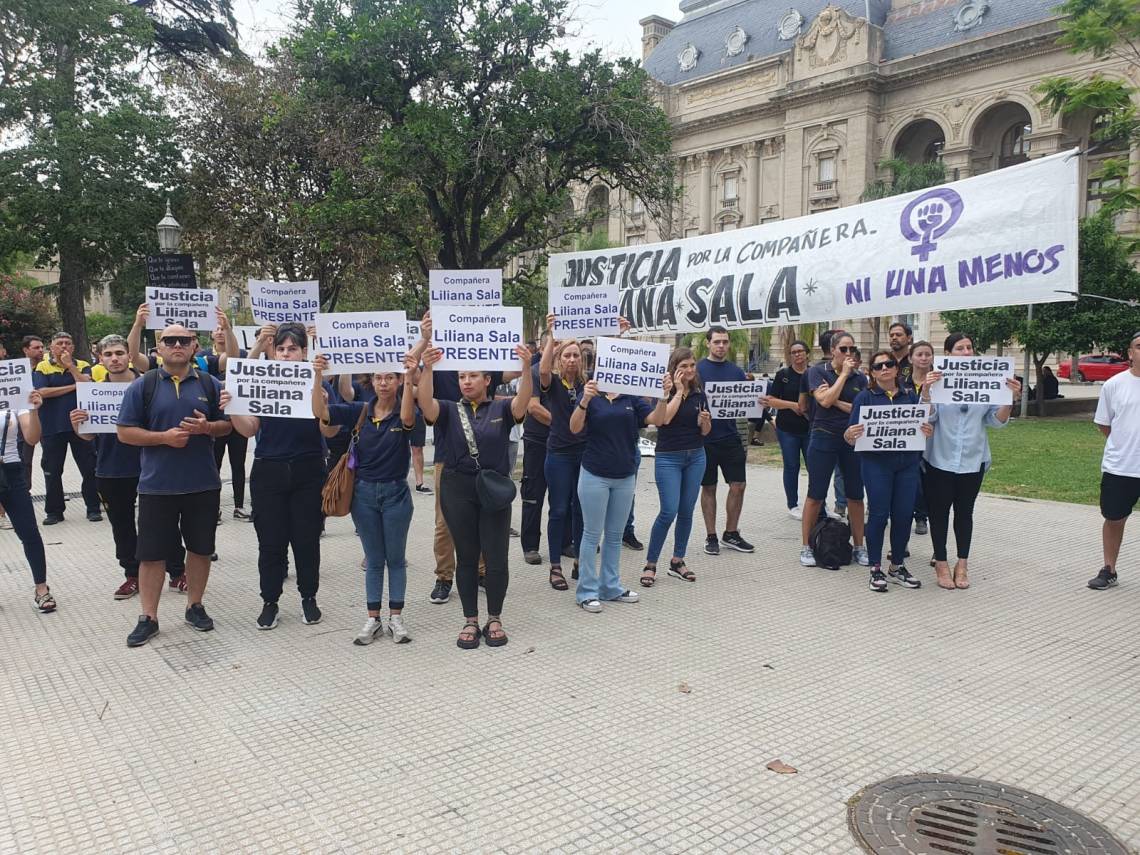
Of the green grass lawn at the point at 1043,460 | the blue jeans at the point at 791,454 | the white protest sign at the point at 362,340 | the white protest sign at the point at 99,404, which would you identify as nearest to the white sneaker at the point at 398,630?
the white protest sign at the point at 362,340

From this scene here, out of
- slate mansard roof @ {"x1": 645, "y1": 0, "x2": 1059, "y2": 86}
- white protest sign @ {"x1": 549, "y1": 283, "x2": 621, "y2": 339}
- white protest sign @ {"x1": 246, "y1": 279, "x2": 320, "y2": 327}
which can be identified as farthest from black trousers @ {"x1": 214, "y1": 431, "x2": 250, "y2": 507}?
slate mansard roof @ {"x1": 645, "y1": 0, "x2": 1059, "y2": 86}

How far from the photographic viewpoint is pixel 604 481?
6250mm

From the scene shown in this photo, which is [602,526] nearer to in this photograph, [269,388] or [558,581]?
[558,581]

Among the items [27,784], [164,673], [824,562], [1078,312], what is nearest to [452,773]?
[27,784]

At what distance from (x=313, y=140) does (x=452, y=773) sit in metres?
15.4

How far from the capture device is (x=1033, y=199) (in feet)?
18.8

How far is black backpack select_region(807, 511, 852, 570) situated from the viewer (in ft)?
24.4

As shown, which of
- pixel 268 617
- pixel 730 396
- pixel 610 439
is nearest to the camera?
pixel 268 617

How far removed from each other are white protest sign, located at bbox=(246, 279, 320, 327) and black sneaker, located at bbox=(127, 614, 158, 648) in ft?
11.9

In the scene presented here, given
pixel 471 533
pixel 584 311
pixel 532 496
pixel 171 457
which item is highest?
pixel 584 311

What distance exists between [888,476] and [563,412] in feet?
8.66

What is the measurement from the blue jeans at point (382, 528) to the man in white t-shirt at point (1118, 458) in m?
5.17

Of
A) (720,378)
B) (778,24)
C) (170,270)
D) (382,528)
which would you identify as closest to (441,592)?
(382,528)

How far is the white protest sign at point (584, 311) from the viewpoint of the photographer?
6953mm
